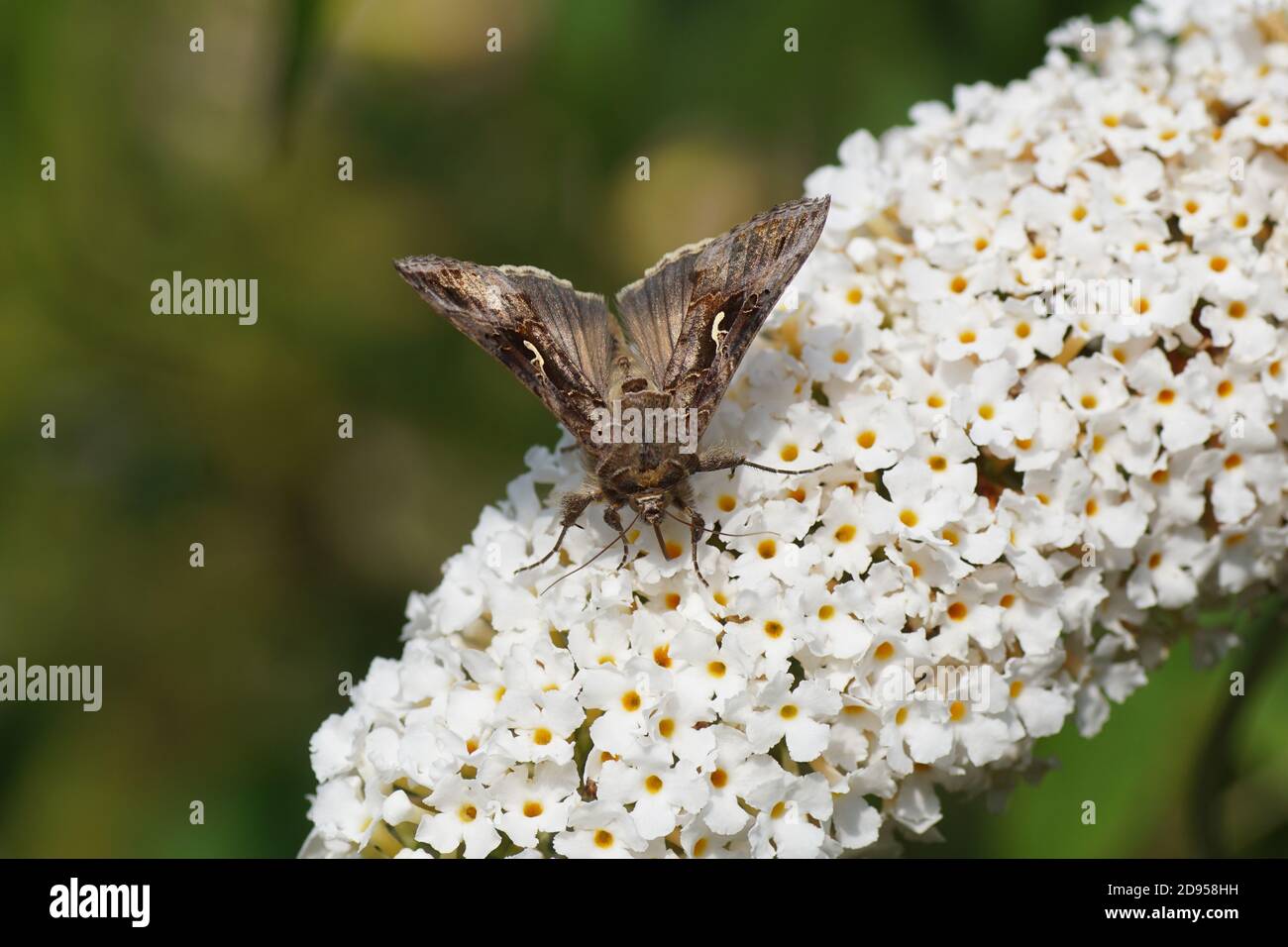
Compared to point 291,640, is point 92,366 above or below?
above

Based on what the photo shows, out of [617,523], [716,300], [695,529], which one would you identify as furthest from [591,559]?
[716,300]

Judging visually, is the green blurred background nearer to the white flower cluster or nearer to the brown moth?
the white flower cluster

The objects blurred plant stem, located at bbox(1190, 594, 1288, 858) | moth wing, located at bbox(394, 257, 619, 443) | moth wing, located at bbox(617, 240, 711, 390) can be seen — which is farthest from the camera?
blurred plant stem, located at bbox(1190, 594, 1288, 858)

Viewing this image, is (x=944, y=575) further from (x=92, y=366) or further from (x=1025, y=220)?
(x=92, y=366)

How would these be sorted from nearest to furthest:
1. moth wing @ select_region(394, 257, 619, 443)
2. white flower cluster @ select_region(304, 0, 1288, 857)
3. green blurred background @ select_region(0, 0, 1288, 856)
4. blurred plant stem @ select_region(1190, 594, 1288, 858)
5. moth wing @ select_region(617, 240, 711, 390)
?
white flower cluster @ select_region(304, 0, 1288, 857)
moth wing @ select_region(394, 257, 619, 443)
moth wing @ select_region(617, 240, 711, 390)
blurred plant stem @ select_region(1190, 594, 1288, 858)
green blurred background @ select_region(0, 0, 1288, 856)

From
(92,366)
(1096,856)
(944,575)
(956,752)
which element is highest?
(92,366)

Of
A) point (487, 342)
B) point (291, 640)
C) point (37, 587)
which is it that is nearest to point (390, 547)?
point (291, 640)

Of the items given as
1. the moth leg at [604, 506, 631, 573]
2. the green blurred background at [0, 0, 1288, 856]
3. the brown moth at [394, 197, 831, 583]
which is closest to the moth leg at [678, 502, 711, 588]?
the brown moth at [394, 197, 831, 583]
